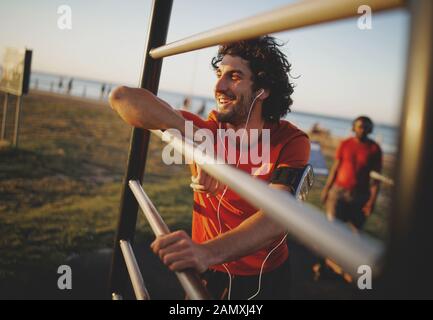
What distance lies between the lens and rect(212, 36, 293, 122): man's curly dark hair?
2.23 m

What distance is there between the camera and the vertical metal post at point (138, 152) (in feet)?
4.52

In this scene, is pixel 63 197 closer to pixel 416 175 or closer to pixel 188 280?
pixel 188 280

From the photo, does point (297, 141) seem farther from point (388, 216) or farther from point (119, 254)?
point (388, 216)

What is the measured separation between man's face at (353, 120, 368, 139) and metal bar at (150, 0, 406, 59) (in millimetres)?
4665

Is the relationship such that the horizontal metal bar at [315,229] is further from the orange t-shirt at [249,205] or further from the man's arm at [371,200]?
the man's arm at [371,200]

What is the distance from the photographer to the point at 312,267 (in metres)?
5.17

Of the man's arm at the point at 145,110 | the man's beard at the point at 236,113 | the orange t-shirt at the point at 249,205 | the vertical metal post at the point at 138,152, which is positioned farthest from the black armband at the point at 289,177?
the man's beard at the point at 236,113

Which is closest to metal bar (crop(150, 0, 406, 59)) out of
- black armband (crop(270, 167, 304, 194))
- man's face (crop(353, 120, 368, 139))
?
black armband (crop(270, 167, 304, 194))

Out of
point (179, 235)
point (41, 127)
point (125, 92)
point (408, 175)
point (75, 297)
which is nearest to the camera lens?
point (408, 175)

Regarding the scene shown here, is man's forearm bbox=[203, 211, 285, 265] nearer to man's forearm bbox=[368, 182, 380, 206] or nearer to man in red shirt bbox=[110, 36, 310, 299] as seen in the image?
man in red shirt bbox=[110, 36, 310, 299]

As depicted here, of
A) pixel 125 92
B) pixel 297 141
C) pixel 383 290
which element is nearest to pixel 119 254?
pixel 125 92

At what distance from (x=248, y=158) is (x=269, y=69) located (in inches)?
31.7

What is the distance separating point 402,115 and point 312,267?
17.6 ft

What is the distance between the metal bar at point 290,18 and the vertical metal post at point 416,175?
126mm
